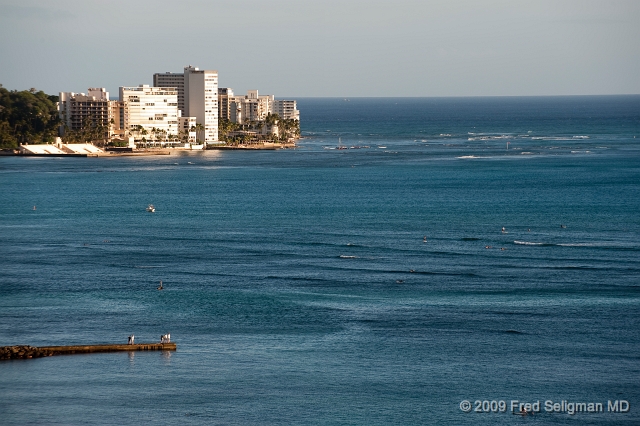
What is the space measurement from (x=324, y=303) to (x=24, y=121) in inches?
5542

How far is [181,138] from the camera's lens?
19625 cm

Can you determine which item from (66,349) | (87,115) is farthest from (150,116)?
(66,349)

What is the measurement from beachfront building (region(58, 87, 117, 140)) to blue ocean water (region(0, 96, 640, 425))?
7292 cm

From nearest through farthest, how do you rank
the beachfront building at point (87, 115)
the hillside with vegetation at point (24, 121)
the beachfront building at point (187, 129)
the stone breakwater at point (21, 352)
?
the stone breakwater at point (21, 352) < the hillside with vegetation at point (24, 121) < the beachfront building at point (87, 115) < the beachfront building at point (187, 129)

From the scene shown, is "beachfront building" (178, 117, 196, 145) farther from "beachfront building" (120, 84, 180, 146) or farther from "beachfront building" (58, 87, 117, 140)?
"beachfront building" (58, 87, 117, 140)

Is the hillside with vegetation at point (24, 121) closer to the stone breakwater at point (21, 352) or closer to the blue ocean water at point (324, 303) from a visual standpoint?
the blue ocean water at point (324, 303)

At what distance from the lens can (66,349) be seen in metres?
50.5

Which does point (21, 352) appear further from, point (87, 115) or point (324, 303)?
point (87, 115)

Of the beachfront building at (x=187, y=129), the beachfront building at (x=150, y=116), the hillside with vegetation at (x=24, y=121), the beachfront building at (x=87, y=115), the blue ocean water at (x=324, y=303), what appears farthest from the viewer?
the beachfront building at (x=187, y=129)

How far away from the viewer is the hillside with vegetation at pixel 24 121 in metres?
182

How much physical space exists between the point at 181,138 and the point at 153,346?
147 meters

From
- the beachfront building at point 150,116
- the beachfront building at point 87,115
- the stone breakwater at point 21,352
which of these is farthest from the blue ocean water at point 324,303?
the beachfront building at point 150,116

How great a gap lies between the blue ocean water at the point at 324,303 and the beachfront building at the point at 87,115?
72.9 m

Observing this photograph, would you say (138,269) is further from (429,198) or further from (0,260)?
(429,198)
